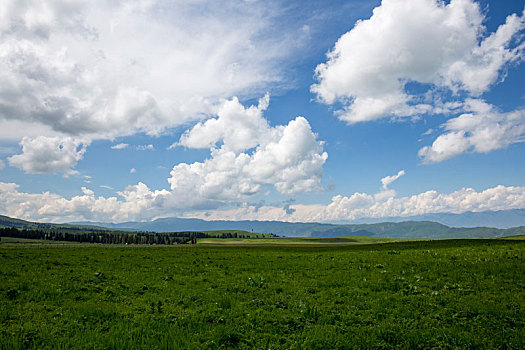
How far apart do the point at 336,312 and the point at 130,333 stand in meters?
9.08

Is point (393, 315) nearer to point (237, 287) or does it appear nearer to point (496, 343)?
point (496, 343)

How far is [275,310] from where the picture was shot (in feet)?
45.7

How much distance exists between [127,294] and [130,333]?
7.57m

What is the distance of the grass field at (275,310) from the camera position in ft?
34.5

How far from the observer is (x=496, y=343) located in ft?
33.7

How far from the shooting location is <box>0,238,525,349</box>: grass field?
414 inches

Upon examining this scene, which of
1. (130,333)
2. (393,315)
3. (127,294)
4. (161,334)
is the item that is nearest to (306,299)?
(393,315)

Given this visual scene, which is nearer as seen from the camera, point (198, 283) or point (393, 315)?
point (393, 315)

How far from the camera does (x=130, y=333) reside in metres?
10.9

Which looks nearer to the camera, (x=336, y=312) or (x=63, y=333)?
(x=63, y=333)

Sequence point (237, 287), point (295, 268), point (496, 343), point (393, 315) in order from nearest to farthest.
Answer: point (496, 343)
point (393, 315)
point (237, 287)
point (295, 268)

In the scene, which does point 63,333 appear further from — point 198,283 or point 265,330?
point 198,283

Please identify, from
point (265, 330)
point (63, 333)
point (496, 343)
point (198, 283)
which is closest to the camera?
point (496, 343)

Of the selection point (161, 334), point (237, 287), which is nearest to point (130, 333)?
point (161, 334)
